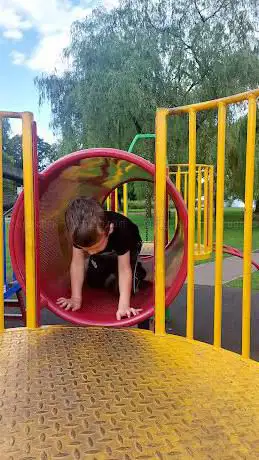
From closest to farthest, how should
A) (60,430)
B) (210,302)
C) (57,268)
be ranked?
1. (60,430)
2. (57,268)
3. (210,302)

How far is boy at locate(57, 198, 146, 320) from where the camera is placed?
205 cm

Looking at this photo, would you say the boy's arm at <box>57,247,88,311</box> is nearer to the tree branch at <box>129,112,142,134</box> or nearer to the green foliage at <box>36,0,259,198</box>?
the green foliage at <box>36,0,259,198</box>

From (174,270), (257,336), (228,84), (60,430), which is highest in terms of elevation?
(228,84)

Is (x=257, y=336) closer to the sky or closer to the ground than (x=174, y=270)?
closer to the ground

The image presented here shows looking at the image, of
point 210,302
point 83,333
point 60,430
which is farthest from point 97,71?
point 60,430

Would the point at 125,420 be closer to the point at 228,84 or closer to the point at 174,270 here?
the point at 174,270

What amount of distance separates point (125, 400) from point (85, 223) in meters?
0.92

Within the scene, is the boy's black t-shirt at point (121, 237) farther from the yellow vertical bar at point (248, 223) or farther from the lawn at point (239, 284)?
the lawn at point (239, 284)

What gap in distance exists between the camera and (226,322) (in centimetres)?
364

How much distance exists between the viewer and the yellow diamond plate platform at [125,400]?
102cm

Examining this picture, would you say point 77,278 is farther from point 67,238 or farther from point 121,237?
point 67,238

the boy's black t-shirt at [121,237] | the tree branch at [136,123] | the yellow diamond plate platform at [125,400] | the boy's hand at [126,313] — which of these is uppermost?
the tree branch at [136,123]

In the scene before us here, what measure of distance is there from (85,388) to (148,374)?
8.0 inches

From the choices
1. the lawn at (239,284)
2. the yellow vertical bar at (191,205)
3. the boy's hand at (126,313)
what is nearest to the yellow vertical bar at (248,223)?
the yellow vertical bar at (191,205)
